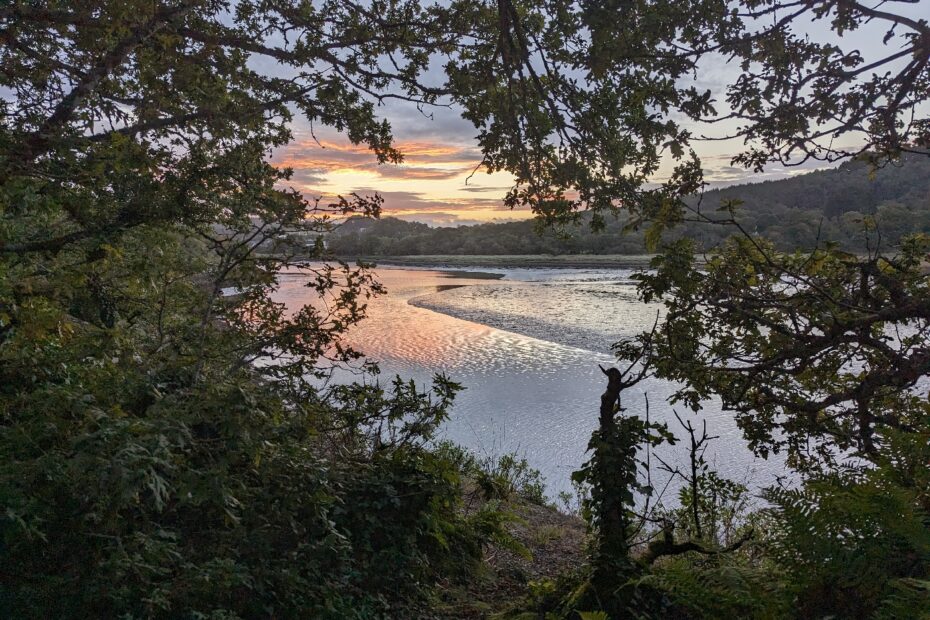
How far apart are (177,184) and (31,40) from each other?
8.39 ft

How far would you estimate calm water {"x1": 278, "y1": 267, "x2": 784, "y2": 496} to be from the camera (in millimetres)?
10062

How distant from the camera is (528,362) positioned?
15.7m

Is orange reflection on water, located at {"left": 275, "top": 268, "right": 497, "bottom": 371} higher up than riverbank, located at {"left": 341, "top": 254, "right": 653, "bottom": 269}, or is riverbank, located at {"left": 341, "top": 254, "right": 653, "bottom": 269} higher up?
riverbank, located at {"left": 341, "top": 254, "right": 653, "bottom": 269}

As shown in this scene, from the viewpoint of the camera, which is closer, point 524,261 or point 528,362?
point 528,362

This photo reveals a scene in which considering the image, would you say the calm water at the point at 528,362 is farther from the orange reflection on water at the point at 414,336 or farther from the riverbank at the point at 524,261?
the riverbank at the point at 524,261

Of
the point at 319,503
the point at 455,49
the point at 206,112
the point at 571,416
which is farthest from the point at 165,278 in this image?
the point at 571,416

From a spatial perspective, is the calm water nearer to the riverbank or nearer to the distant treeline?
the distant treeline

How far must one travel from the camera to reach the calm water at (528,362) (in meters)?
10.1

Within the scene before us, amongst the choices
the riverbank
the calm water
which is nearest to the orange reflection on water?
the calm water

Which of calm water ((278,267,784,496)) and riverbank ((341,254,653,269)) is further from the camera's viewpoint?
riverbank ((341,254,653,269))

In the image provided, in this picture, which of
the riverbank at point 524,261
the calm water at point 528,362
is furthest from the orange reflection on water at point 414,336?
the riverbank at point 524,261

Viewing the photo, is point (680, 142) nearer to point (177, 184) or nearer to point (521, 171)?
point (521, 171)

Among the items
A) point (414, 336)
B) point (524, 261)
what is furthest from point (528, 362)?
point (524, 261)

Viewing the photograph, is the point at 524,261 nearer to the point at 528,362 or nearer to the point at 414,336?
the point at 414,336
